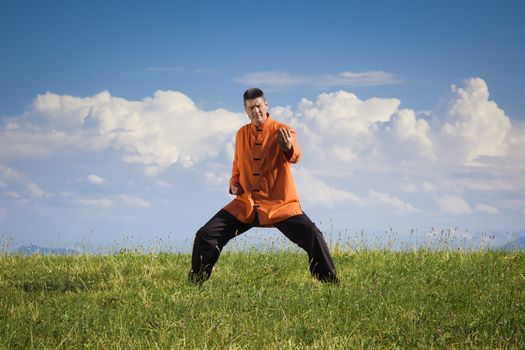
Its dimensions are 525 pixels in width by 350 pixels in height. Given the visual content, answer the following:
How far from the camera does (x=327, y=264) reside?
7.54 m

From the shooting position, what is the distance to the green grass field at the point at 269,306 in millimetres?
5477

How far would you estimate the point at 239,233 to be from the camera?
25.8 ft

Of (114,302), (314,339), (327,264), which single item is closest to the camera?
(314,339)

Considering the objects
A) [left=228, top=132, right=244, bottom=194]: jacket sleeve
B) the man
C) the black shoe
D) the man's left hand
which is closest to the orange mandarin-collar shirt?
the man

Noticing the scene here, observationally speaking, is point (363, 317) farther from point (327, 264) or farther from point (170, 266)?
point (170, 266)

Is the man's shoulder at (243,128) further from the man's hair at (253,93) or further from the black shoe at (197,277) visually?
the black shoe at (197,277)

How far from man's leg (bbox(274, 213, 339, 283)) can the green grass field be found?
26cm

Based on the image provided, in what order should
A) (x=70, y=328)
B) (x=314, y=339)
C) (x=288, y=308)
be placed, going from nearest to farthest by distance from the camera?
(x=314, y=339), (x=70, y=328), (x=288, y=308)

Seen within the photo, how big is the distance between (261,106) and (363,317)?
2943mm

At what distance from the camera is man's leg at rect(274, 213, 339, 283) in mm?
7465

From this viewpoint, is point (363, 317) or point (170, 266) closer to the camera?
point (363, 317)

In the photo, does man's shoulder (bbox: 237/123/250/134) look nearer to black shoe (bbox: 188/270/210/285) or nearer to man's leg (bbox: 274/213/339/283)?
man's leg (bbox: 274/213/339/283)

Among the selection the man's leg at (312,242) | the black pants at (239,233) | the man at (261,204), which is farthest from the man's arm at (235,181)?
the man's leg at (312,242)

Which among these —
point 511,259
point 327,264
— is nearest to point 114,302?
point 327,264
